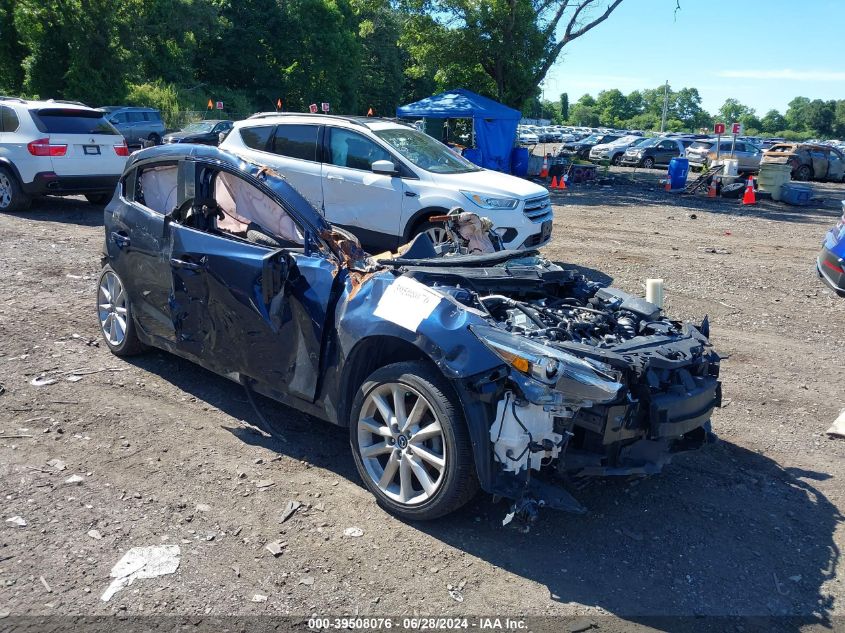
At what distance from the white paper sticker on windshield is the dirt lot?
41.1 inches

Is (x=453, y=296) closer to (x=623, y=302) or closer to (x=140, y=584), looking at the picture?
(x=623, y=302)

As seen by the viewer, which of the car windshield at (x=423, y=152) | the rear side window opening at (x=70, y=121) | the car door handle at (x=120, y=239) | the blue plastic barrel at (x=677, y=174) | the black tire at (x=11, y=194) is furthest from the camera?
the blue plastic barrel at (x=677, y=174)

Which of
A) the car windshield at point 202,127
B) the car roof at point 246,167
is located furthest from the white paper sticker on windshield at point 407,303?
the car windshield at point 202,127

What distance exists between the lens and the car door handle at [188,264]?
4751 millimetres

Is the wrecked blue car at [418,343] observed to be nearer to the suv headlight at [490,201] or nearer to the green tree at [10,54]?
the suv headlight at [490,201]

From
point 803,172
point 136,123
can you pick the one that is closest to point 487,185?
point 136,123

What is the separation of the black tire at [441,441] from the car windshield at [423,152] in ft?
19.1

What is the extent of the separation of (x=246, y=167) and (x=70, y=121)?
9182 mm

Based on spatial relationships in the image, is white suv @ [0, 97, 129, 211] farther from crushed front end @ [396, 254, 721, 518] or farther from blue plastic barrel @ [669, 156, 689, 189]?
blue plastic barrel @ [669, 156, 689, 189]

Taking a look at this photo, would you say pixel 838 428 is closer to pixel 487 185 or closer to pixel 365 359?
pixel 365 359

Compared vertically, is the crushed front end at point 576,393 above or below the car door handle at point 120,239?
below

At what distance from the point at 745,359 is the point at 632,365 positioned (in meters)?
3.58

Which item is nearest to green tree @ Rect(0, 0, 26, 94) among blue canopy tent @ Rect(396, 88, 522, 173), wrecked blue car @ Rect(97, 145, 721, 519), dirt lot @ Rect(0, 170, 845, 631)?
blue canopy tent @ Rect(396, 88, 522, 173)

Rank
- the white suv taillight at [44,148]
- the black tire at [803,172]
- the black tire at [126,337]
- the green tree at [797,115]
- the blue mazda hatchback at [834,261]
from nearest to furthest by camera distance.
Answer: the black tire at [126,337], the blue mazda hatchback at [834,261], the white suv taillight at [44,148], the black tire at [803,172], the green tree at [797,115]
